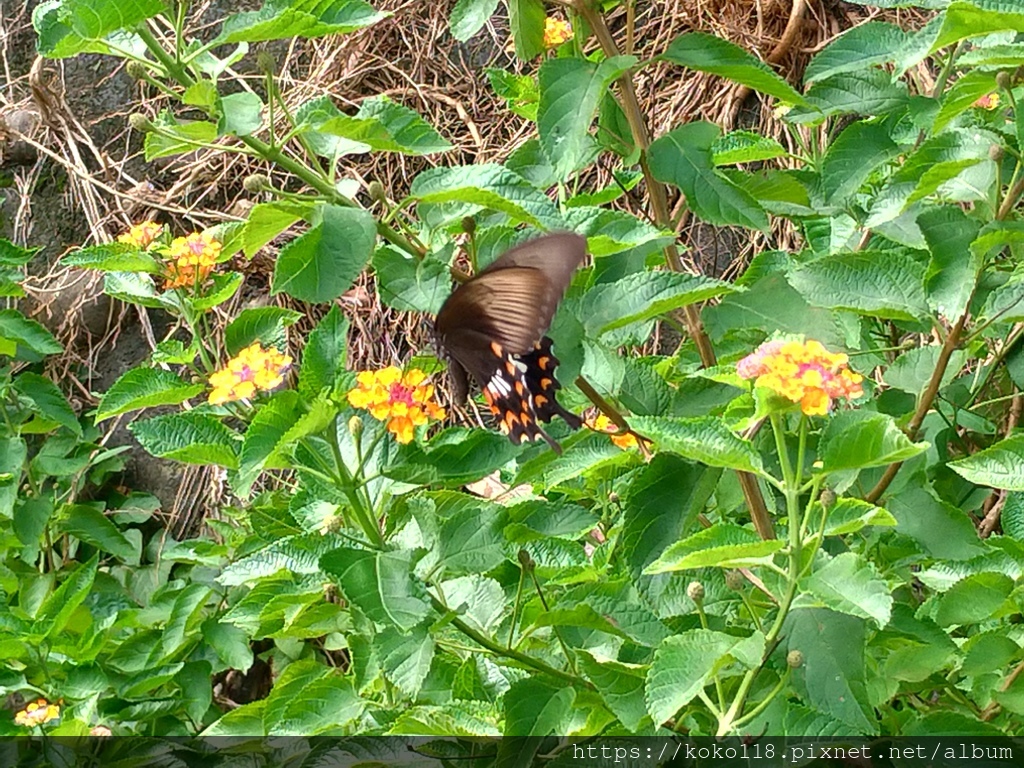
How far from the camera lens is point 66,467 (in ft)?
8.50

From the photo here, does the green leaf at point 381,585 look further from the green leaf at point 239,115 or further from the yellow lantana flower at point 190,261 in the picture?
the yellow lantana flower at point 190,261

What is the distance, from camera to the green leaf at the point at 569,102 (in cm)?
113

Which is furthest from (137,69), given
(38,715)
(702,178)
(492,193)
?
(38,715)

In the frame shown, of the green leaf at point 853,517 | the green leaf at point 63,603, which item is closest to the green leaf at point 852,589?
the green leaf at point 853,517

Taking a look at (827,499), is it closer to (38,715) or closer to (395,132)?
(395,132)

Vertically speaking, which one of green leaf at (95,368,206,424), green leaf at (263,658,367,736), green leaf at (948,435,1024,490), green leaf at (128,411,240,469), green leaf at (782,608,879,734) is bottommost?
green leaf at (263,658,367,736)

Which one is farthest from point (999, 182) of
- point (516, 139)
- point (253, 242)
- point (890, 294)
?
point (516, 139)

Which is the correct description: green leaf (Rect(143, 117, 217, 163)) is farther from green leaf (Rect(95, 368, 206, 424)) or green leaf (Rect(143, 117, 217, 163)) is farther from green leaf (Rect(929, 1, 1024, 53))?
green leaf (Rect(929, 1, 1024, 53))

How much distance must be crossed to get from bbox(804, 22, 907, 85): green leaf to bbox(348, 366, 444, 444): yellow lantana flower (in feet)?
1.98

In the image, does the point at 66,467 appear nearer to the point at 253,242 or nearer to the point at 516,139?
the point at 516,139

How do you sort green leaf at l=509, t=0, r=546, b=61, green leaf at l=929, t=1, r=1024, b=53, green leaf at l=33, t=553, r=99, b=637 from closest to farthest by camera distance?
green leaf at l=929, t=1, r=1024, b=53 → green leaf at l=509, t=0, r=546, b=61 → green leaf at l=33, t=553, r=99, b=637

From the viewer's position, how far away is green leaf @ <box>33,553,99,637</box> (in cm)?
187

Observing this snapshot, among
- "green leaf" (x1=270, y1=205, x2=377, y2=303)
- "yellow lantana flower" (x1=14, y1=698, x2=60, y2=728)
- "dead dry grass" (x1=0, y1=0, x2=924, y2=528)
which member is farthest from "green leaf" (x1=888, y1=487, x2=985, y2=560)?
"dead dry grass" (x1=0, y1=0, x2=924, y2=528)

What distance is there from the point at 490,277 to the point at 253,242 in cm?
23
